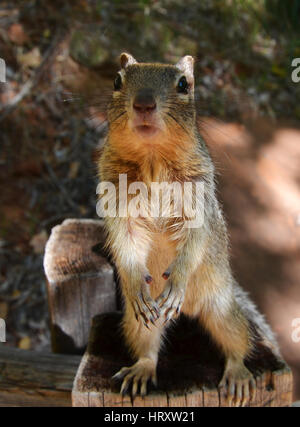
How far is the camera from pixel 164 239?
2.35 metres

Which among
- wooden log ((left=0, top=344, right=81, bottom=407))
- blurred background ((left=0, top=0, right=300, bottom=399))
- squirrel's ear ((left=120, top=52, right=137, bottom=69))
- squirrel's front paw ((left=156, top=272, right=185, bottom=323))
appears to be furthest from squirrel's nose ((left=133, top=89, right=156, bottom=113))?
blurred background ((left=0, top=0, right=300, bottom=399))

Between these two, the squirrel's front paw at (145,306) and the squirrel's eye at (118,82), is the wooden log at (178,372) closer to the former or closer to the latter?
the squirrel's front paw at (145,306)

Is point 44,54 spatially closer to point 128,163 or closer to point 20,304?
point 20,304

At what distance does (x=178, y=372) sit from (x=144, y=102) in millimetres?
1123

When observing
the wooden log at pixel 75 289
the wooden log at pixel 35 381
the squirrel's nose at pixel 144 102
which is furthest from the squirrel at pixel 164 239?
the wooden log at pixel 35 381

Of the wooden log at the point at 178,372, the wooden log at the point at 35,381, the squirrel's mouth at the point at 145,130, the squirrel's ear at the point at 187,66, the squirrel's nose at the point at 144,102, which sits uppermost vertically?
the squirrel's ear at the point at 187,66

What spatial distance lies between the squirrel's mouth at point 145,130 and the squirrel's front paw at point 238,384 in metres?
1.05

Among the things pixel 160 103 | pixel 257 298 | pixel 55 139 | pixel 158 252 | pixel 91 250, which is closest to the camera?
pixel 160 103

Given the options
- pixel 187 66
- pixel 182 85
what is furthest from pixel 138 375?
pixel 187 66

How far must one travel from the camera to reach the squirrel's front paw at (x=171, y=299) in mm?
2100

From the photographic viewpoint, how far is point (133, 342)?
233 cm

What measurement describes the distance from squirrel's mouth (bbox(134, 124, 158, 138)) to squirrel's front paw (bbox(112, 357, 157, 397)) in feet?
3.22

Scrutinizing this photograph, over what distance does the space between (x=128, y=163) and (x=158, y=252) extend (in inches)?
17.9

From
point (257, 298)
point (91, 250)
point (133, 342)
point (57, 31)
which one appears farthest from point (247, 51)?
point (133, 342)
